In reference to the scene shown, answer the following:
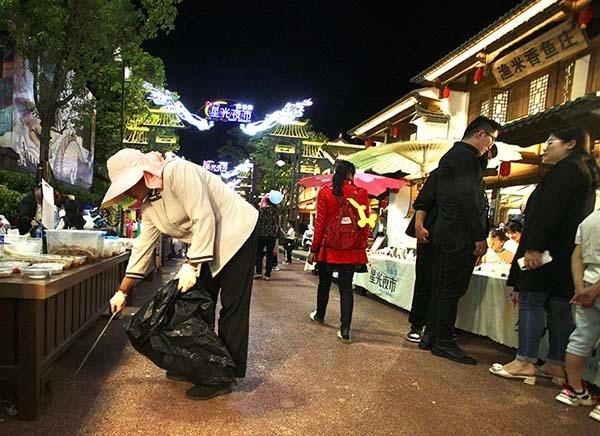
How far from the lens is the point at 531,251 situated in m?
3.47

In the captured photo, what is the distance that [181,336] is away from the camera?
9.14ft

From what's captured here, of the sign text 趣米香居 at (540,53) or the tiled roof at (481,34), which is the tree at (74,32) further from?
the sign text 趣米香居 at (540,53)

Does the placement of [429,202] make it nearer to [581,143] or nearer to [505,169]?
[581,143]

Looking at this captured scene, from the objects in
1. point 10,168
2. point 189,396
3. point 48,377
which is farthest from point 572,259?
point 10,168

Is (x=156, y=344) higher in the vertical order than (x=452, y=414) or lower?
higher

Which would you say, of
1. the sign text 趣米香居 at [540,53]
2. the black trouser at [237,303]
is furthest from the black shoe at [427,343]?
the sign text 趣米香居 at [540,53]

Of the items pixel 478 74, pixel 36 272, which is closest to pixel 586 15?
pixel 478 74

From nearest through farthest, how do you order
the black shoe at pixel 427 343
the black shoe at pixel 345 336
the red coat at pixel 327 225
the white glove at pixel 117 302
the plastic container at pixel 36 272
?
1. the plastic container at pixel 36 272
2. the white glove at pixel 117 302
3. the black shoe at pixel 427 343
4. the black shoe at pixel 345 336
5. the red coat at pixel 327 225

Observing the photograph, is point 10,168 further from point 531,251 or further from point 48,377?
point 531,251

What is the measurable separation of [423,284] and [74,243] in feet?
11.4

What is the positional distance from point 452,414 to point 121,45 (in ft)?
40.6

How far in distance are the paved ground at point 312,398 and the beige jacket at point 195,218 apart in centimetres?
86

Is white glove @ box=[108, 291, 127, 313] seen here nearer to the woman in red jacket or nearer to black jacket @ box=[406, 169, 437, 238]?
the woman in red jacket

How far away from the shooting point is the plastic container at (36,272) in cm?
261
